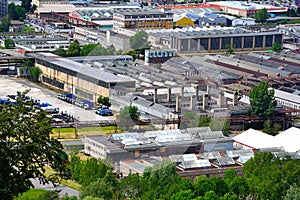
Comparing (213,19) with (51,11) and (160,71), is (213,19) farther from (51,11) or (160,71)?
(160,71)

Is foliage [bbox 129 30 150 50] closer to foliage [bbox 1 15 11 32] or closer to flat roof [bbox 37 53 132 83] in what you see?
flat roof [bbox 37 53 132 83]

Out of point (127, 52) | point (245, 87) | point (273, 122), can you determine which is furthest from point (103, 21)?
point (273, 122)

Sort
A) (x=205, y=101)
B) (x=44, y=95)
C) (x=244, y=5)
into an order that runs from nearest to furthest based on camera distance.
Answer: (x=205, y=101), (x=44, y=95), (x=244, y=5)

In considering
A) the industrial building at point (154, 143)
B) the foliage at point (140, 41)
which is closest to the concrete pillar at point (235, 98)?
the industrial building at point (154, 143)

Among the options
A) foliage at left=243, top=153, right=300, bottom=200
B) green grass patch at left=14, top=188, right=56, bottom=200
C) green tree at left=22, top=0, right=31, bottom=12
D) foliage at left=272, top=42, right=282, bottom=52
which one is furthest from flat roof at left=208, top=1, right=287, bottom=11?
green grass patch at left=14, top=188, right=56, bottom=200

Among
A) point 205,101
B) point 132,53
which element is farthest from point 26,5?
point 205,101

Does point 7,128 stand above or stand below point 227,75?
above

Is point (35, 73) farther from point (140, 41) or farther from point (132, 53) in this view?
point (140, 41)
